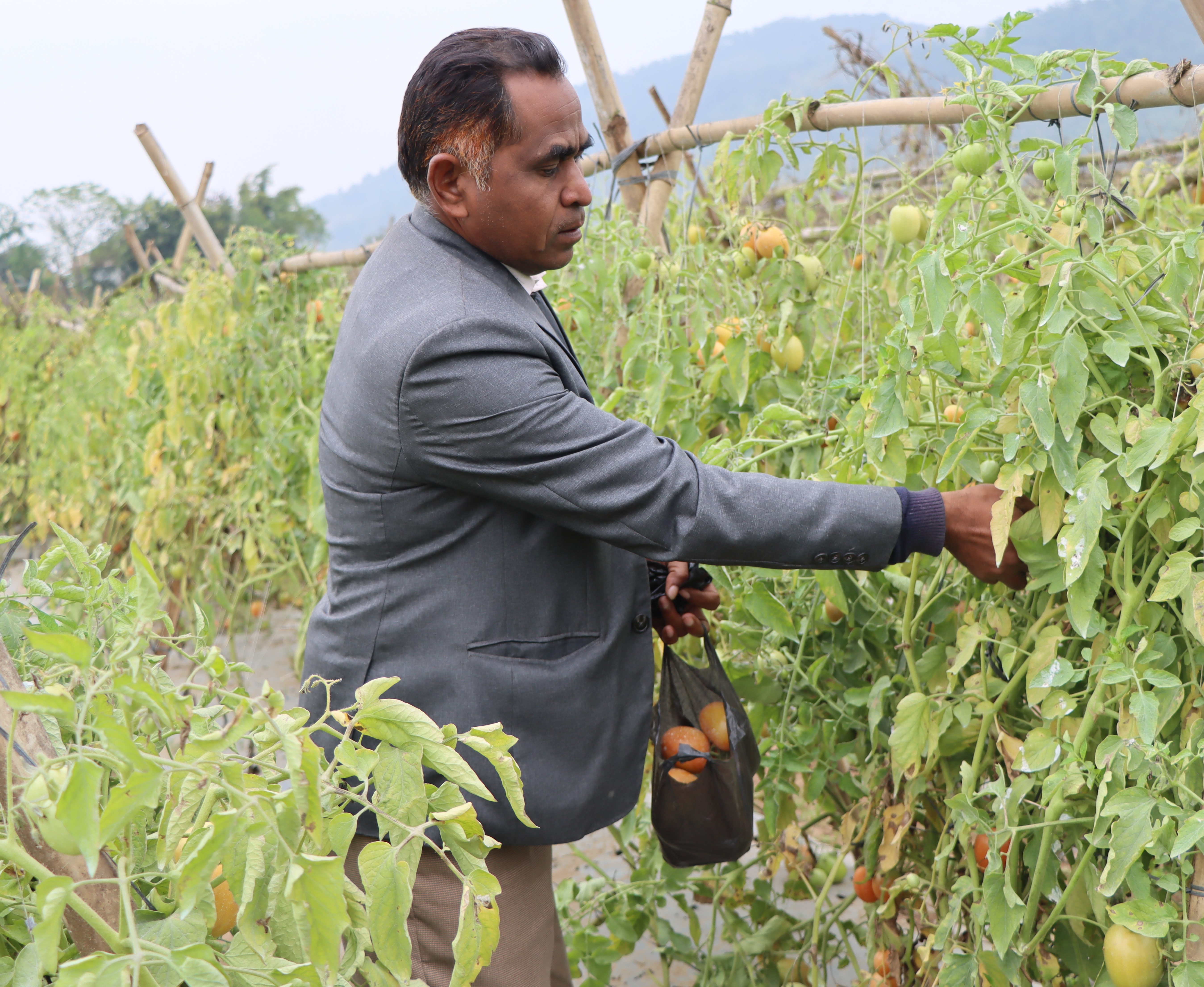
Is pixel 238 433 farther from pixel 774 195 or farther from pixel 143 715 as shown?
pixel 143 715

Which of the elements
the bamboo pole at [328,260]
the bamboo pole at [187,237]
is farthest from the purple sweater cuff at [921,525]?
the bamboo pole at [187,237]

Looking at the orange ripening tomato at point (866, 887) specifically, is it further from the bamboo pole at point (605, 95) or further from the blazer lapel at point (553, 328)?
the bamboo pole at point (605, 95)

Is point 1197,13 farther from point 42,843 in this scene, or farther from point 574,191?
point 42,843

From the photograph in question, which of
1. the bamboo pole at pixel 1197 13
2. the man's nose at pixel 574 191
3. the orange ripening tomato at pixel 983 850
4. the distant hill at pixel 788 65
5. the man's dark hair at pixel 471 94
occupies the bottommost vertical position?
the distant hill at pixel 788 65

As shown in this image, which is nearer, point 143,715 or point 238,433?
point 143,715

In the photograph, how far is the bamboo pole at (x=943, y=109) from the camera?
1083 mm

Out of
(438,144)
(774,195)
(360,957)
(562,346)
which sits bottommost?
(774,195)

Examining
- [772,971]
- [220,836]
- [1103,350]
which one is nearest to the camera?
[220,836]

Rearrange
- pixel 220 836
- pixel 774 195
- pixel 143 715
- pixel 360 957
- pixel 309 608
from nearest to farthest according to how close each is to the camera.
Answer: pixel 220 836, pixel 360 957, pixel 143 715, pixel 309 608, pixel 774 195

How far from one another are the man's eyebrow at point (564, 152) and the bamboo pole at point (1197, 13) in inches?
27.3

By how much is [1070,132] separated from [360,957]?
1285 mm

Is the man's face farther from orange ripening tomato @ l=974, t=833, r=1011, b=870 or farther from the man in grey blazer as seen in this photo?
orange ripening tomato @ l=974, t=833, r=1011, b=870

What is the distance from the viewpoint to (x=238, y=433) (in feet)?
11.1

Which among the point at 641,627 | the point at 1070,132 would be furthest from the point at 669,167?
the point at 641,627
